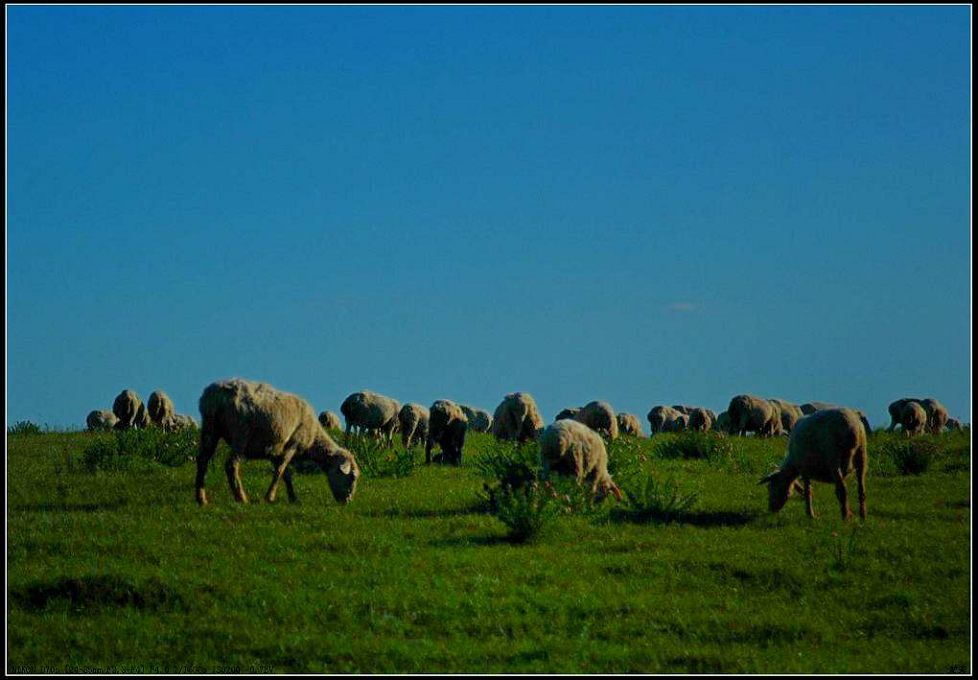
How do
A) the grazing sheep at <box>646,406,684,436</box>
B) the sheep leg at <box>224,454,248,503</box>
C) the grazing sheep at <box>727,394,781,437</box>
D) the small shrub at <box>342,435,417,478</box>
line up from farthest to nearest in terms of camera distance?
the grazing sheep at <box>646,406,684,436</box>
the grazing sheep at <box>727,394,781,437</box>
the small shrub at <box>342,435,417,478</box>
the sheep leg at <box>224,454,248,503</box>

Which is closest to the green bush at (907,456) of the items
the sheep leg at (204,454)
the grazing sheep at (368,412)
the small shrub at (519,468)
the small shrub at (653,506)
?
the small shrub at (653,506)

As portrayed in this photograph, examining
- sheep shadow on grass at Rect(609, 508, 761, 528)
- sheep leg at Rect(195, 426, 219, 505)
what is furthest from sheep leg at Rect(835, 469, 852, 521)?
sheep leg at Rect(195, 426, 219, 505)

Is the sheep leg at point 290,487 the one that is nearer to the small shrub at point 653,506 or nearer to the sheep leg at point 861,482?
the small shrub at point 653,506

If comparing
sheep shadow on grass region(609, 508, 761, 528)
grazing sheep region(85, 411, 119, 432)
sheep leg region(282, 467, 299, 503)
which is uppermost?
grazing sheep region(85, 411, 119, 432)

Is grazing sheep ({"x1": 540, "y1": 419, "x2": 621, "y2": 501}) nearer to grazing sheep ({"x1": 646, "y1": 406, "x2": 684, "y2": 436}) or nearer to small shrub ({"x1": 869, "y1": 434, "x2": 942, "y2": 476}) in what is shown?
small shrub ({"x1": 869, "y1": 434, "x2": 942, "y2": 476})

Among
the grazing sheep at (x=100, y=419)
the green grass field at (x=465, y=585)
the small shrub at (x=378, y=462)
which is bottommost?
the green grass field at (x=465, y=585)

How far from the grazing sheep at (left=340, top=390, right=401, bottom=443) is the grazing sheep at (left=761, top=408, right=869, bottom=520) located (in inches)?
691

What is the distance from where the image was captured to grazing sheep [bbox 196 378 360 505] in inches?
795

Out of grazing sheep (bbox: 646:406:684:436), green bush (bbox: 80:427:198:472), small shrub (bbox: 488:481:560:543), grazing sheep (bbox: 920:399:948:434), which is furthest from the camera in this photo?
grazing sheep (bbox: 646:406:684:436)

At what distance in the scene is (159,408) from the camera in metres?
43.9

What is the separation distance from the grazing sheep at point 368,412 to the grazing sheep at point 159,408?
1101 centimetres

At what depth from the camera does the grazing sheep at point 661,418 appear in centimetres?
6209

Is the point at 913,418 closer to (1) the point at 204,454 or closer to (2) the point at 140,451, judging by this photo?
(2) the point at 140,451

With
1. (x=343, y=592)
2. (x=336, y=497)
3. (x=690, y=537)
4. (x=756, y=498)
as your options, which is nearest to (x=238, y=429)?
(x=336, y=497)
